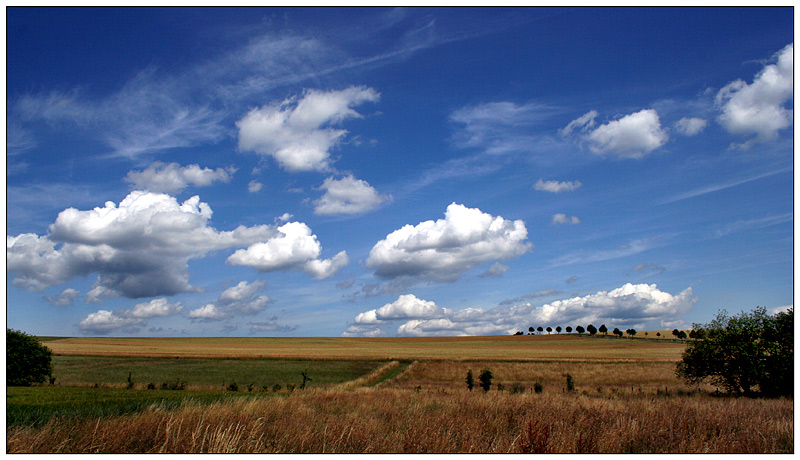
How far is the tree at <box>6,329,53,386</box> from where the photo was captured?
53344mm

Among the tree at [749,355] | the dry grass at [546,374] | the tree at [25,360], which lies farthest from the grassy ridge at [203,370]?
the tree at [749,355]

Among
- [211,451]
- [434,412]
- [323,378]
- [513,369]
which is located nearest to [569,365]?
[513,369]

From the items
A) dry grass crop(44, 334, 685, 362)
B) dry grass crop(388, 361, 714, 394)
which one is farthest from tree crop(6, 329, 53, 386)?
dry grass crop(388, 361, 714, 394)

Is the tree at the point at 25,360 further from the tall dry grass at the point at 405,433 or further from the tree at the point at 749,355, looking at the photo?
the tree at the point at 749,355

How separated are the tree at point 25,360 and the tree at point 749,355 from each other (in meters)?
67.7

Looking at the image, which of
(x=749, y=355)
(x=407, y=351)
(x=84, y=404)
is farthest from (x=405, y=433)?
(x=407, y=351)

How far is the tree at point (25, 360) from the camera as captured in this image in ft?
175

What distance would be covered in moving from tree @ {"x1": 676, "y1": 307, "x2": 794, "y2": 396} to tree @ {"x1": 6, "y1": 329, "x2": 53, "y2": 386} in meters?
67.7

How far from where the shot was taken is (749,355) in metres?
33.9

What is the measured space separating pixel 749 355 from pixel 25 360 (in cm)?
7145

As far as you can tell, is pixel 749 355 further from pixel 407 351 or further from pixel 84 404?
pixel 407 351

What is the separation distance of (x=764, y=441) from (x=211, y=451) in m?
10.9

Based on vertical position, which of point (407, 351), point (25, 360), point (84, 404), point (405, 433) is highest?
point (405, 433)

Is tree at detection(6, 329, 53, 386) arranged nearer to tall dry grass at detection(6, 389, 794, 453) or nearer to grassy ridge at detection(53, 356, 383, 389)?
grassy ridge at detection(53, 356, 383, 389)
